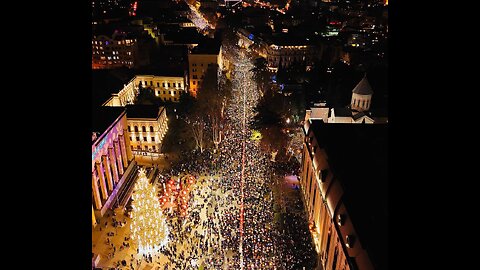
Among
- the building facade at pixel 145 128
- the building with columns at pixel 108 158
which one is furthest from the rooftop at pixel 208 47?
the building with columns at pixel 108 158

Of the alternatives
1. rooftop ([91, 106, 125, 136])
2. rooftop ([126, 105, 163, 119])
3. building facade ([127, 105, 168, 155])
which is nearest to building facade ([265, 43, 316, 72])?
rooftop ([126, 105, 163, 119])

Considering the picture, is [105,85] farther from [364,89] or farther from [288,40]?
[288,40]

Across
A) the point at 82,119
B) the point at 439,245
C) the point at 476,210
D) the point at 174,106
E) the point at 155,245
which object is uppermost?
the point at 82,119

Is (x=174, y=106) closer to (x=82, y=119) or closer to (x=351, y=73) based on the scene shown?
(x=351, y=73)

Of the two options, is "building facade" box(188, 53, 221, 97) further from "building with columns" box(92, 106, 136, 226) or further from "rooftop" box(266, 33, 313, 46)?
"building with columns" box(92, 106, 136, 226)

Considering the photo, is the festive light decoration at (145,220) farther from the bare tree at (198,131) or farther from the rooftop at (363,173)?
the bare tree at (198,131)

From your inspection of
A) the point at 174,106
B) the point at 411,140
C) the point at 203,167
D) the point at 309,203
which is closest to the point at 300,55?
the point at 174,106

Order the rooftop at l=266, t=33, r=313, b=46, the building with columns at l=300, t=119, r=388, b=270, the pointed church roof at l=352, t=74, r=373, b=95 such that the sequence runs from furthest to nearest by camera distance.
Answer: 1. the rooftop at l=266, t=33, r=313, b=46
2. the pointed church roof at l=352, t=74, r=373, b=95
3. the building with columns at l=300, t=119, r=388, b=270
